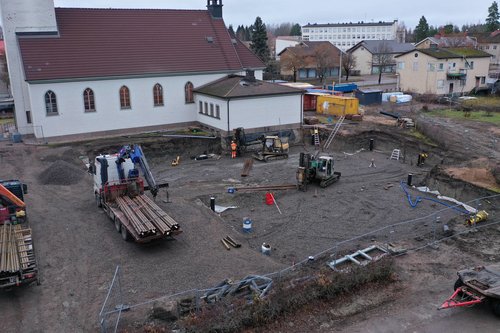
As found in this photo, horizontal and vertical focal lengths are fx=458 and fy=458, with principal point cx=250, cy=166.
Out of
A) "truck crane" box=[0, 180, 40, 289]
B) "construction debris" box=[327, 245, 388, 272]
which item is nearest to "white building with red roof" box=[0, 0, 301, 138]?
"truck crane" box=[0, 180, 40, 289]

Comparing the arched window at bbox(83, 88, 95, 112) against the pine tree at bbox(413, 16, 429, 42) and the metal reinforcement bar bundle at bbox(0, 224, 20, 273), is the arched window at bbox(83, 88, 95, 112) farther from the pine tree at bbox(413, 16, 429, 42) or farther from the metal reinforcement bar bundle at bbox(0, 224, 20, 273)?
the pine tree at bbox(413, 16, 429, 42)

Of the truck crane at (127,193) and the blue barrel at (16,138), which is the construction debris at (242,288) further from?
the blue barrel at (16,138)

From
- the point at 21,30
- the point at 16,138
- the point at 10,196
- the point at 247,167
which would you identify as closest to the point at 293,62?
the point at 247,167

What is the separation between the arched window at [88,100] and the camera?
3528 centimetres

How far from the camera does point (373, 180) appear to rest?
2870 cm

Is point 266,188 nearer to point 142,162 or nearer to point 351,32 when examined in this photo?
point 142,162

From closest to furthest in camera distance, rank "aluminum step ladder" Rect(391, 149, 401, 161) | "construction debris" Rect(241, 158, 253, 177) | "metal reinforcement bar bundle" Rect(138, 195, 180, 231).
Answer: "metal reinforcement bar bundle" Rect(138, 195, 180, 231), "construction debris" Rect(241, 158, 253, 177), "aluminum step ladder" Rect(391, 149, 401, 161)

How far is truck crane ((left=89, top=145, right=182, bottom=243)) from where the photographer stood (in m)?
18.4

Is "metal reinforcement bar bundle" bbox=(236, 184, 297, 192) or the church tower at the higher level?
the church tower

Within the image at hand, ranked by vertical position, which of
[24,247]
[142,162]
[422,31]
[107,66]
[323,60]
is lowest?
[24,247]

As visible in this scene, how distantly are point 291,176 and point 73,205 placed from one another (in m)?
13.2

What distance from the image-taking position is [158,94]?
3847 cm

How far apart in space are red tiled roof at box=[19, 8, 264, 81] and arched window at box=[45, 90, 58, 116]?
1.23 metres

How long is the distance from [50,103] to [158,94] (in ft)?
27.9
